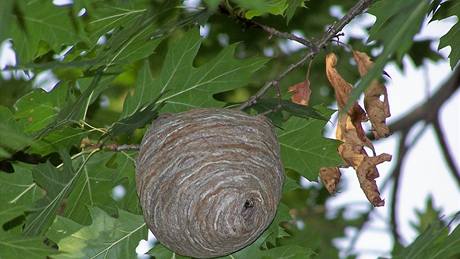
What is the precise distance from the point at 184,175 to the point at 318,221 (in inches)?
127

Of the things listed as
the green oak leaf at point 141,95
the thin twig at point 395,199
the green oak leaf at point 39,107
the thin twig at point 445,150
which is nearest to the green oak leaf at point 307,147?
the green oak leaf at point 141,95

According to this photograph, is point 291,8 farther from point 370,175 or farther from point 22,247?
point 22,247

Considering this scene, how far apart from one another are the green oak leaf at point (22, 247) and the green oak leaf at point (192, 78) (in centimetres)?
59

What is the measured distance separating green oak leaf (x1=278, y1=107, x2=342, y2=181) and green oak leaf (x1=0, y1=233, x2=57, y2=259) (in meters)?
0.79

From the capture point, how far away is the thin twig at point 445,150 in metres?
5.50

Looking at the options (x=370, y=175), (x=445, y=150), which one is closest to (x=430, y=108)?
(x=445, y=150)

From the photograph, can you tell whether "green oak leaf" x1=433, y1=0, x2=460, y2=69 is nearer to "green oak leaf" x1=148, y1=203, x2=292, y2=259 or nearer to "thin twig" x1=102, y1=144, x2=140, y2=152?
"green oak leaf" x1=148, y1=203, x2=292, y2=259

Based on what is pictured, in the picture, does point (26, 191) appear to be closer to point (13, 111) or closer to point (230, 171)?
point (13, 111)

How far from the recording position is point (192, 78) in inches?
128

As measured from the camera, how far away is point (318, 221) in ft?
19.8

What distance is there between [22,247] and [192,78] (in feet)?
2.52

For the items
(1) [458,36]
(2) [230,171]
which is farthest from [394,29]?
(1) [458,36]

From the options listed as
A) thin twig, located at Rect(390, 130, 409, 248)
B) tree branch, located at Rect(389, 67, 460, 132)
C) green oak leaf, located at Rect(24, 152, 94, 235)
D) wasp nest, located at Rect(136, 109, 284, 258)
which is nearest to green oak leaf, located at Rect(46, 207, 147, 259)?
green oak leaf, located at Rect(24, 152, 94, 235)

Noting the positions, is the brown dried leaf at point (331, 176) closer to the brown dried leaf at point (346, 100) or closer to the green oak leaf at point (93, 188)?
the brown dried leaf at point (346, 100)
